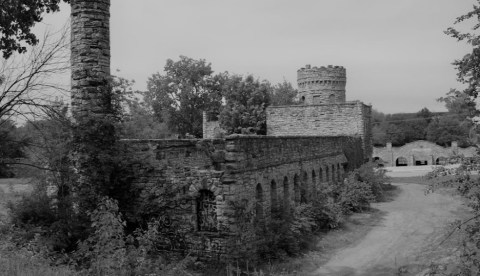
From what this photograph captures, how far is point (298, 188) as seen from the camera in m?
18.4

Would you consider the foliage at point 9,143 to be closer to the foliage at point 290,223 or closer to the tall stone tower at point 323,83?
the foliage at point 290,223

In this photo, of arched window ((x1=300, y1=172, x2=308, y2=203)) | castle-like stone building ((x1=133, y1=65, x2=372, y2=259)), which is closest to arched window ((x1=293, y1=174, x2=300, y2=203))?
castle-like stone building ((x1=133, y1=65, x2=372, y2=259))

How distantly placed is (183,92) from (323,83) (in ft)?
52.3

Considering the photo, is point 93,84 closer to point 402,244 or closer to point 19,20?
point 19,20

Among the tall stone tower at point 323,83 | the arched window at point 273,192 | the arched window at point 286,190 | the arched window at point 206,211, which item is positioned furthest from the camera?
the tall stone tower at point 323,83

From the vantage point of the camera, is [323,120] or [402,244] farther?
[323,120]

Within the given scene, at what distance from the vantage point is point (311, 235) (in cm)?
1614

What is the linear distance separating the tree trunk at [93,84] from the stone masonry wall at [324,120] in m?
21.2

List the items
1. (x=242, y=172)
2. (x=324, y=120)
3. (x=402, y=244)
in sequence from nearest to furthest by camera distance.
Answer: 1. (x=242, y=172)
2. (x=402, y=244)
3. (x=324, y=120)

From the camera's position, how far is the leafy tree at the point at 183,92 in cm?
5562

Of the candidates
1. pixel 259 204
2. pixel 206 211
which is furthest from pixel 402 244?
pixel 206 211

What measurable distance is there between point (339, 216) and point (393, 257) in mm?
4423

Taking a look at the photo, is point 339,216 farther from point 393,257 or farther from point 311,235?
point 393,257

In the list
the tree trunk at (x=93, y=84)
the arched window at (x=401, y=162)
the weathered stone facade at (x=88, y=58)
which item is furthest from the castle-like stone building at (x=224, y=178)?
the arched window at (x=401, y=162)
